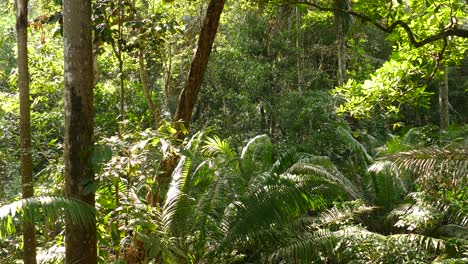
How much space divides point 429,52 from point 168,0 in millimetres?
3563

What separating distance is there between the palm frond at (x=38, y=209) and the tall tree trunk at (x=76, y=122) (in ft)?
0.93

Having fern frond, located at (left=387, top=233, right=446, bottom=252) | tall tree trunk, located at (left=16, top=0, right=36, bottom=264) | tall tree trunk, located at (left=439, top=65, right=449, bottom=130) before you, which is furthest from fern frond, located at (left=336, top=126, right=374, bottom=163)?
tall tree trunk, located at (left=16, top=0, right=36, bottom=264)

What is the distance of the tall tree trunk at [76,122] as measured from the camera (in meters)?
3.90

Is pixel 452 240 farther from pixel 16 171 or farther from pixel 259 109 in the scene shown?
pixel 259 109

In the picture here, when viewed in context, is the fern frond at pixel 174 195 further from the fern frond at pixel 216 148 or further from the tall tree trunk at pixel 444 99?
the tall tree trunk at pixel 444 99

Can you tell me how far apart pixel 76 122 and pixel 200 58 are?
2.71m

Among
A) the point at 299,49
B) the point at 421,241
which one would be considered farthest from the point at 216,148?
the point at 299,49

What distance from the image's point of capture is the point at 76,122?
3914 millimetres

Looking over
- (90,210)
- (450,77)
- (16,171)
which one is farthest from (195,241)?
(450,77)

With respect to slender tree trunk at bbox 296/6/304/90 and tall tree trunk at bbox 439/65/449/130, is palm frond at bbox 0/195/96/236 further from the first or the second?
slender tree trunk at bbox 296/6/304/90

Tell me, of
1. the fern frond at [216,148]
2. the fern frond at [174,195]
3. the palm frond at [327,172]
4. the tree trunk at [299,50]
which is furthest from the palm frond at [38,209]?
the tree trunk at [299,50]

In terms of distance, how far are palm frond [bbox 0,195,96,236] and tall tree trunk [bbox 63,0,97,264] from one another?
282 mm

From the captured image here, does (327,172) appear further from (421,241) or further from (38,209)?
(38,209)

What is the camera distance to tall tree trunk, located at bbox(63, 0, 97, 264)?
390 cm
